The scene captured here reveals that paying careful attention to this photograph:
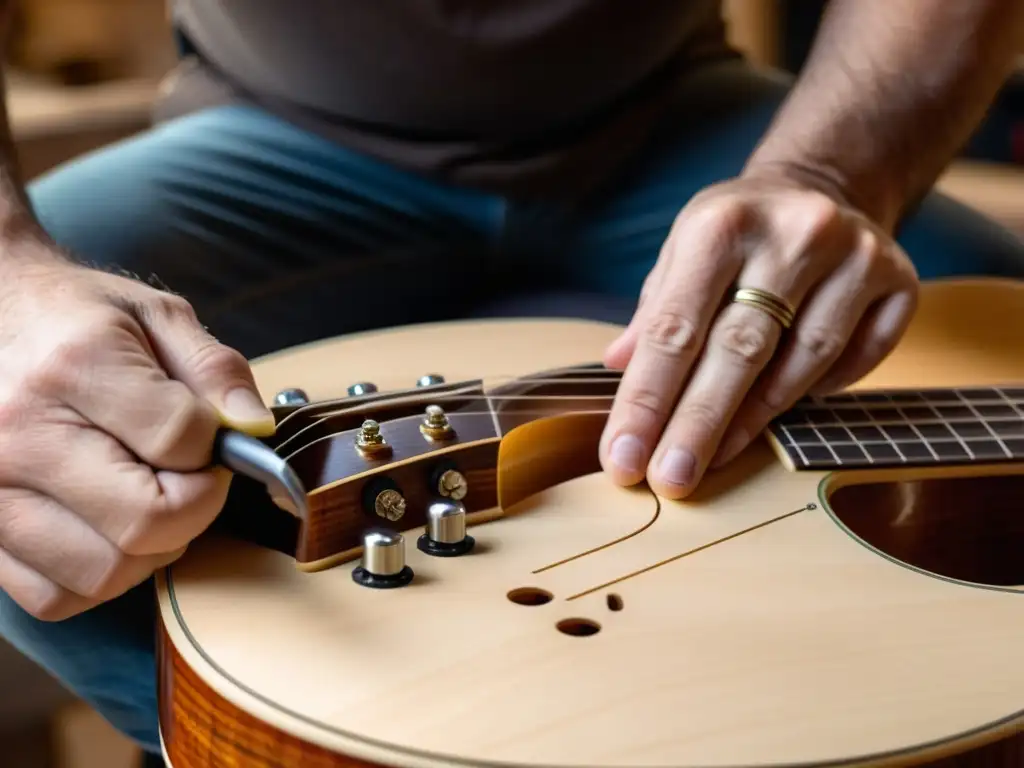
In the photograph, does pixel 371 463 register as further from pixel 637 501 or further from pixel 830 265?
pixel 830 265

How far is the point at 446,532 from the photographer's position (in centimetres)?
57

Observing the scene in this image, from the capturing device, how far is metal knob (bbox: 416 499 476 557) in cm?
57

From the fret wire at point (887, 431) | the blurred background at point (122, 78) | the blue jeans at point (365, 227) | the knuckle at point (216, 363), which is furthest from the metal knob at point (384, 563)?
the blurred background at point (122, 78)

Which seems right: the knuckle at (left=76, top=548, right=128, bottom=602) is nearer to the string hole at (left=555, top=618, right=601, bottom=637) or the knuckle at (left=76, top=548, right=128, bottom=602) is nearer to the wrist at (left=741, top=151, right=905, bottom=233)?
the string hole at (left=555, top=618, right=601, bottom=637)

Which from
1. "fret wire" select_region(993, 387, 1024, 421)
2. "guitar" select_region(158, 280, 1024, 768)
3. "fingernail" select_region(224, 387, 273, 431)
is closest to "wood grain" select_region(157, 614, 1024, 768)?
"guitar" select_region(158, 280, 1024, 768)

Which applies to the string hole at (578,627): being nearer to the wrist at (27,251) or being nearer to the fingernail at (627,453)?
the fingernail at (627,453)

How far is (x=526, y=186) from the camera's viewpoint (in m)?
1.01

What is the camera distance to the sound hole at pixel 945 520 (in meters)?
0.69

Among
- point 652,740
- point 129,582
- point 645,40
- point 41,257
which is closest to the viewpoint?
point 652,740

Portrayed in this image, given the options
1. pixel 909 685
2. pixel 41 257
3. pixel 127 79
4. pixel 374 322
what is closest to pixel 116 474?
pixel 41 257

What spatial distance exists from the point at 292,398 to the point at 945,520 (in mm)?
425

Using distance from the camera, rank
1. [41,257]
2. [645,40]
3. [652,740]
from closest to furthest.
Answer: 1. [652,740]
2. [41,257]
3. [645,40]

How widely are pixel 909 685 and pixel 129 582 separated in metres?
0.37

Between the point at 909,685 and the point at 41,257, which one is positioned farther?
the point at 41,257
